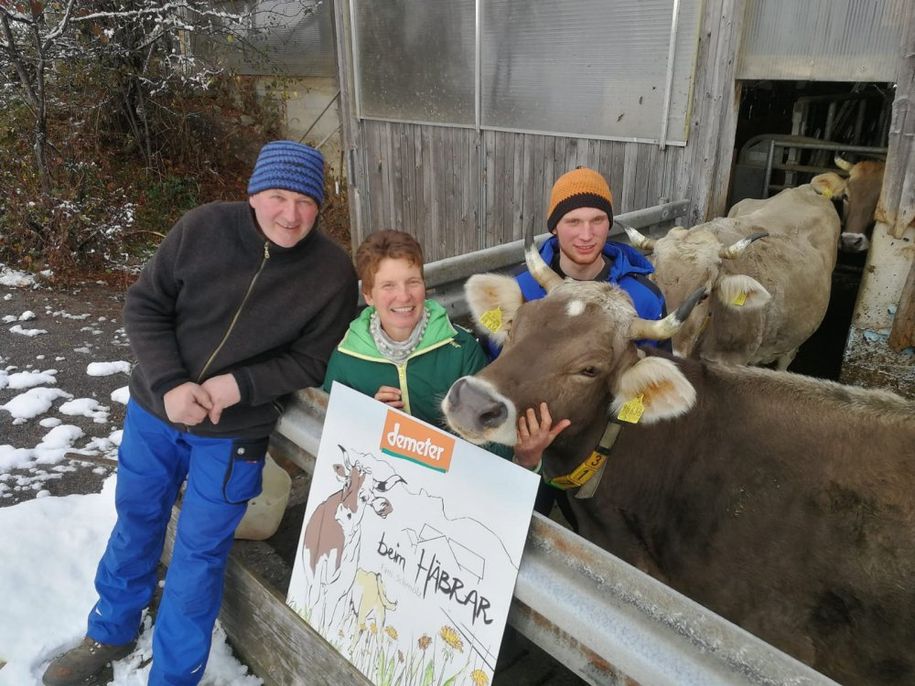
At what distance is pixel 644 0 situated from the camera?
564cm

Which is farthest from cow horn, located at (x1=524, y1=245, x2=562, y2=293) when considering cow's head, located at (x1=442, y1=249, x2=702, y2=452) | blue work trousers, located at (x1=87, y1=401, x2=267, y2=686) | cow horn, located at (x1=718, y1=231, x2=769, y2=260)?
cow horn, located at (x1=718, y1=231, x2=769, y2=260)

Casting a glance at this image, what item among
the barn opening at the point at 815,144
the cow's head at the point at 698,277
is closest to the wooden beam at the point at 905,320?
the cow's head at the point at 698,277

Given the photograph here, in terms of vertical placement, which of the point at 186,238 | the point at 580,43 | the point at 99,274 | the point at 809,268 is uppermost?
the point at 580,43

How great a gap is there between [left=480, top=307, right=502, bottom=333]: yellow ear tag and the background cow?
2.05 meters

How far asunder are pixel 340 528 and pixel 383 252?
1026 millimetres

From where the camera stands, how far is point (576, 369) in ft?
7.73

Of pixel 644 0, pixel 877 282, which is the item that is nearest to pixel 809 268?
pixel 877 282

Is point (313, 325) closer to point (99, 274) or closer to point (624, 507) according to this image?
point (624, 507)

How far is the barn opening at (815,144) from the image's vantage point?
726 cm

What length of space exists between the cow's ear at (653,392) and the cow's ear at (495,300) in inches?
23.8

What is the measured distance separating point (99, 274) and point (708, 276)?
754 centimetres

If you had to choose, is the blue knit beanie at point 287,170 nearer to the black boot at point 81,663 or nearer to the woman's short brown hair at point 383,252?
the woman's short brown hair at point 383,252

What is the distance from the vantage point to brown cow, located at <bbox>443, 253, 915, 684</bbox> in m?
2.29

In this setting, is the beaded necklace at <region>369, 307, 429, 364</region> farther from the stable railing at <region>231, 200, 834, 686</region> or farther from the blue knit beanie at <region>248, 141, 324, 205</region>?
the stable railing at <region>231, 200, 834, 686</region>
